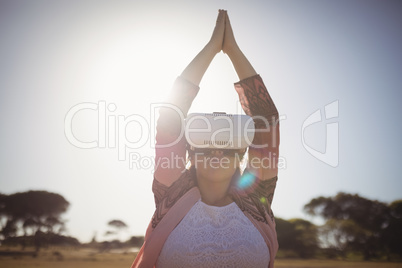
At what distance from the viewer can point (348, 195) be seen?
1272 inches

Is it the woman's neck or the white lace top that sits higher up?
the woman's neck

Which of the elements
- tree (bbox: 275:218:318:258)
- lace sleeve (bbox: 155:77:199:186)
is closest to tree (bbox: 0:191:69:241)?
tree (bbox: 275:218:318:258)

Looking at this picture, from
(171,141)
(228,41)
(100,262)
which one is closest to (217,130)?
(171,141)

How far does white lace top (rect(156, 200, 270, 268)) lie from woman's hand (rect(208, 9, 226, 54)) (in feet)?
4.71

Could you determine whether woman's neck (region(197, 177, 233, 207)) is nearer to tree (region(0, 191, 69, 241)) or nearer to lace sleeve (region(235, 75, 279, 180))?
lace sleeve (region(235, 75, 279, 180))

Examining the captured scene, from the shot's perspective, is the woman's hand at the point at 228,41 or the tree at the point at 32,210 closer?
the woman's hand at the point at 228,41

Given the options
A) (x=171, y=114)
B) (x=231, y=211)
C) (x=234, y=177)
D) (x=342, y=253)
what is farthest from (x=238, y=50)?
(x=342, y=253)

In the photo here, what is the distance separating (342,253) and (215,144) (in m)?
28.7

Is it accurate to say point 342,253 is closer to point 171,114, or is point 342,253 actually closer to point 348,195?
point 348,195

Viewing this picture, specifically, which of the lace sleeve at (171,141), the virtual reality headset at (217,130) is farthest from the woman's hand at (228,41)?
the virtual reality headset at (217,130)

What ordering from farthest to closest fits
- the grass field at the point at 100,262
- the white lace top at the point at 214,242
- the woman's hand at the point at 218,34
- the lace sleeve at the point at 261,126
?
the grass field at the point at 100,262 < the woman's hand at the point at 218,34 < the lace sleeve at the point at 261,126 < the white lace top at the point at 214,242

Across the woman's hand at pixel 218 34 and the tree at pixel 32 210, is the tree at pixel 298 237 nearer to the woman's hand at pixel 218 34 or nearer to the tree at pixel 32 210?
the tree at pixel 32 210

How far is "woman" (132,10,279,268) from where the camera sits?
268 cm

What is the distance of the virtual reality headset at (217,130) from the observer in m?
2.71
